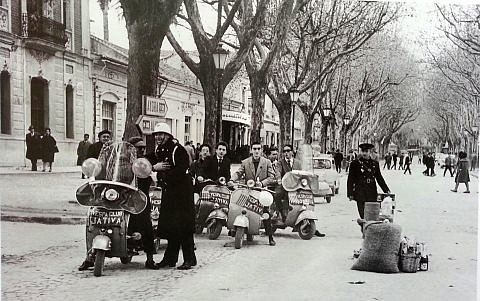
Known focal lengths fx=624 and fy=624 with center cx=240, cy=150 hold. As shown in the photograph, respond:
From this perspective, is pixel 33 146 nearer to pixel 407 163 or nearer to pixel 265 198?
pixel 265 198

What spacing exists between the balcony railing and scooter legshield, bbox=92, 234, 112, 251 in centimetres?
138

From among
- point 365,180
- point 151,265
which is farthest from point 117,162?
point 365,180

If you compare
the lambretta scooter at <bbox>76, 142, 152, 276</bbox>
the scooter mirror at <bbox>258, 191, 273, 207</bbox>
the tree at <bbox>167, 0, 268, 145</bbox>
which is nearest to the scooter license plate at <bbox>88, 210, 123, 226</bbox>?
the lambretta scooter at <bbox>76, 142, 152, 276</bbox>

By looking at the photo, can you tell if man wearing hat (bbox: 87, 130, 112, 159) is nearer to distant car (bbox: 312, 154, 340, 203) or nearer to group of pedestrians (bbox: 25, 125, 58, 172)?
group of pedestrians (bbox: 25, 125, 58, 172)

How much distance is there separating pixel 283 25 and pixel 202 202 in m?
3.00

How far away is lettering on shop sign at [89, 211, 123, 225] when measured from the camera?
4.27m

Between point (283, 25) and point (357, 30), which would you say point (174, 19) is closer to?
point (283, 25)

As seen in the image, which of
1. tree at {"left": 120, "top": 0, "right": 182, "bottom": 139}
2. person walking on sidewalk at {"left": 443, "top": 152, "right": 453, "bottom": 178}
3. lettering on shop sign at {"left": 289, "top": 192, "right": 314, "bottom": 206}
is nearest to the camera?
tree at {"left": 120, "top": 0, "right": 182, "bottom": 139}

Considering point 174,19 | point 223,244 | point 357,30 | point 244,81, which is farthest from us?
point 357,30

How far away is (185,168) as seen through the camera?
15.0ft

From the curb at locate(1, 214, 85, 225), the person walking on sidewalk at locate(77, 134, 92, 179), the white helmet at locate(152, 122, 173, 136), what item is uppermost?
the white helmet at locate(152, 122, 173, 136)

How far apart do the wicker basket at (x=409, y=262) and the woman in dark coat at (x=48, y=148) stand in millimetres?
2601

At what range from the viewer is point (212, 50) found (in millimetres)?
6234

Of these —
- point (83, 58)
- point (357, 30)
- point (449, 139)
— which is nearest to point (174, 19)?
point (83, 58)
